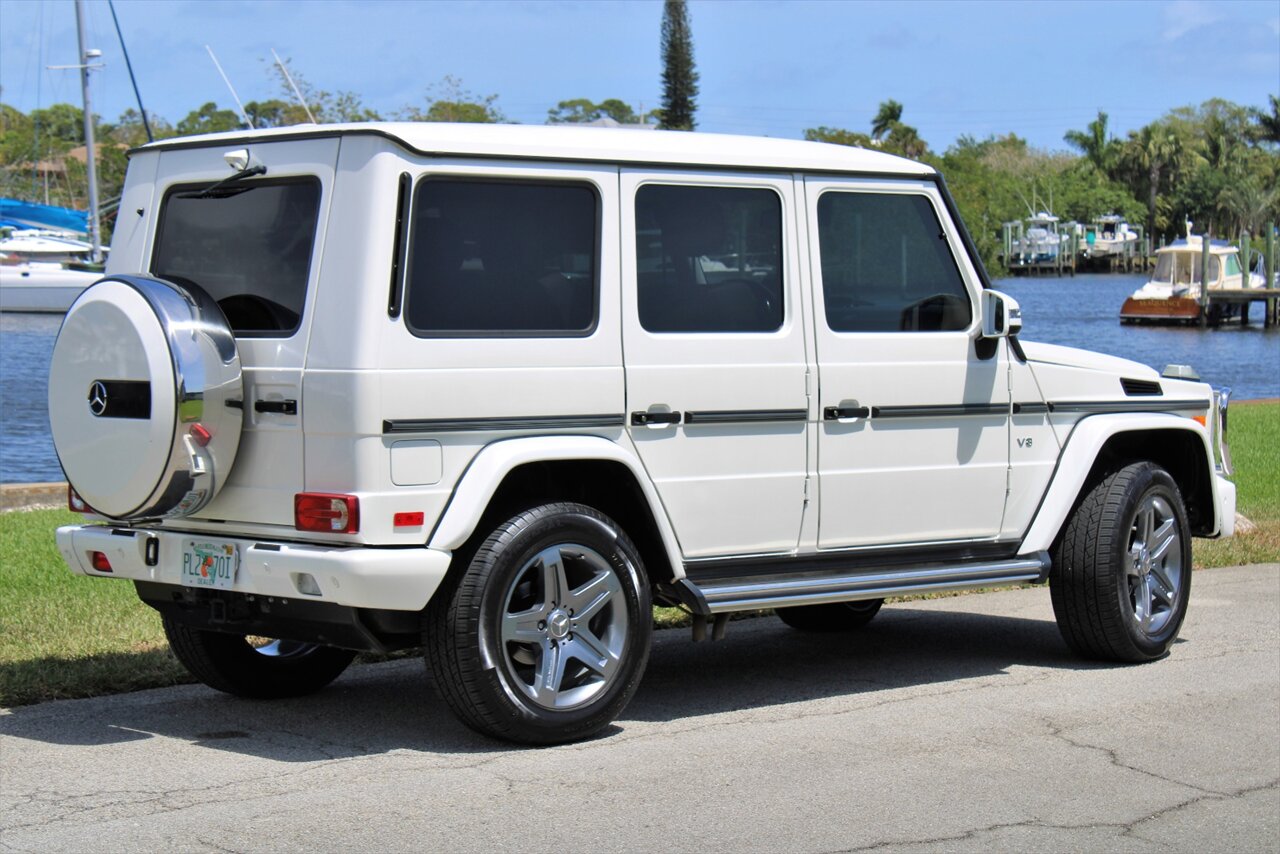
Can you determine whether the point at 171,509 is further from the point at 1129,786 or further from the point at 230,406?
the point at 1129,786

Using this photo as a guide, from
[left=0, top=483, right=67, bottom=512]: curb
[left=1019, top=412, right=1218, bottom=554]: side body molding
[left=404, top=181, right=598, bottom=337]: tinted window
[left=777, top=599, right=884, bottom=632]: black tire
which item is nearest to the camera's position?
[left=404, top=181, right=598, bottom=337]: tinted window

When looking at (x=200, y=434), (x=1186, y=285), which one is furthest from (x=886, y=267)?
(x=1186, y=285)

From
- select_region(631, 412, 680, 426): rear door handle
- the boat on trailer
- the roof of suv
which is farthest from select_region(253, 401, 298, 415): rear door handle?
the boat on trailer

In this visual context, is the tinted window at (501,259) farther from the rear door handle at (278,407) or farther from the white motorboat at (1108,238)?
the white motorboat at (1108,238)

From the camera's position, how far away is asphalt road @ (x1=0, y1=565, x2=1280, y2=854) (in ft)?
18.0

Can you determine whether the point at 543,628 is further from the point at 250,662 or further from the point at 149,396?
the point at 149,396

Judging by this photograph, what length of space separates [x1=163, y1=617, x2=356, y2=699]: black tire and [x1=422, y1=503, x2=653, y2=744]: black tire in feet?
4.21

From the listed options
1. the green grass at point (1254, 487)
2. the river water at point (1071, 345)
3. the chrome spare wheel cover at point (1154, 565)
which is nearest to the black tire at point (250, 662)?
the chrome spare wheel cover at point (1154, 565)

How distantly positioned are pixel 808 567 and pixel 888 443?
0.65 meters

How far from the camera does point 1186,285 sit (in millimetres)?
75500

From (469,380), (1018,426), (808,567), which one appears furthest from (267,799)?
(1018,426)

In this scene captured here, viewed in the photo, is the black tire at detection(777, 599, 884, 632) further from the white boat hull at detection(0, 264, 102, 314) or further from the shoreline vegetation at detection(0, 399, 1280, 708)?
the white boat hull at detection(0, 264, 102, 314)

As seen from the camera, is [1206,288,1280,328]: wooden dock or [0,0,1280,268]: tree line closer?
[1206,288,1280,328]: wooden dock

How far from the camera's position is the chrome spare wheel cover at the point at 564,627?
21.3ft
